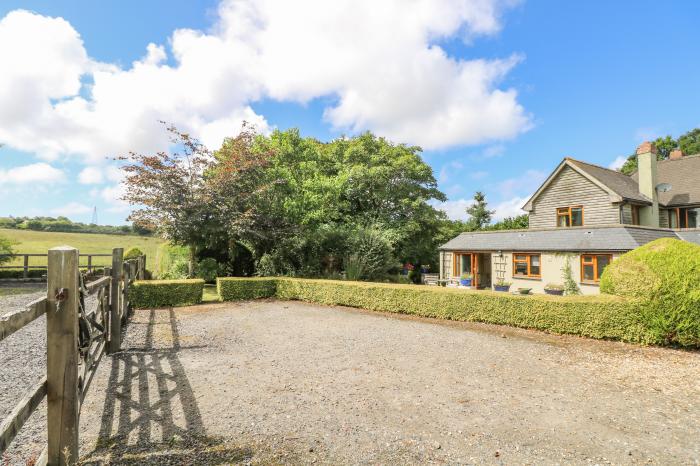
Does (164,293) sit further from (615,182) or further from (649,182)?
(649,182)

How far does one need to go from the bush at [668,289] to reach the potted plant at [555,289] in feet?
27.4

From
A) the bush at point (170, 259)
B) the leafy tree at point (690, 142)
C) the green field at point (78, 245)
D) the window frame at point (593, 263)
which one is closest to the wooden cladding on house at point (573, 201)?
the window frame at point (593, 263)

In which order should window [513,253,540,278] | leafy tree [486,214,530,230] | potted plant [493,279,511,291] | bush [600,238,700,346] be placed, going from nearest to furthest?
bush [600,238,700,346] < window [513,253,540,278] < potted plant [493,279,511,291] < leafy tree [486,214,530,230]

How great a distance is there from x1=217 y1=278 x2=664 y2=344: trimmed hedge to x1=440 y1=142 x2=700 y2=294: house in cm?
832

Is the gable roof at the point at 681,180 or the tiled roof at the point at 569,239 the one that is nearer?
the tiled roof at the point at 569,239

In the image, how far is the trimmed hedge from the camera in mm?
8547

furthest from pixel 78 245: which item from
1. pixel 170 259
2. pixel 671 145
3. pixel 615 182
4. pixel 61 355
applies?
pixel 671 145

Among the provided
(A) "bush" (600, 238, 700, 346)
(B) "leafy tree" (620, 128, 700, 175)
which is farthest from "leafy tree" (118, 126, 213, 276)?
(B) "leafy tree" (620, 128, 700, 175)

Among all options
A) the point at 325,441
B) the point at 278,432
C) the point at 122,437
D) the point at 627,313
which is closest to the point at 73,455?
the point at 122,437

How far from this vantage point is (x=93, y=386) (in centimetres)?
534

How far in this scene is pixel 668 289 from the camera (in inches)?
312

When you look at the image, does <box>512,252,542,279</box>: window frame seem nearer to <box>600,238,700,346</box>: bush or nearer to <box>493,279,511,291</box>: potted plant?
<box>493,279,511,291</box>: potted plant

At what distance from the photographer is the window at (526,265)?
18.2 metres

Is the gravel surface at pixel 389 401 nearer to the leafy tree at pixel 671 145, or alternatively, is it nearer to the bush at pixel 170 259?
the bush at pixel 170 259
